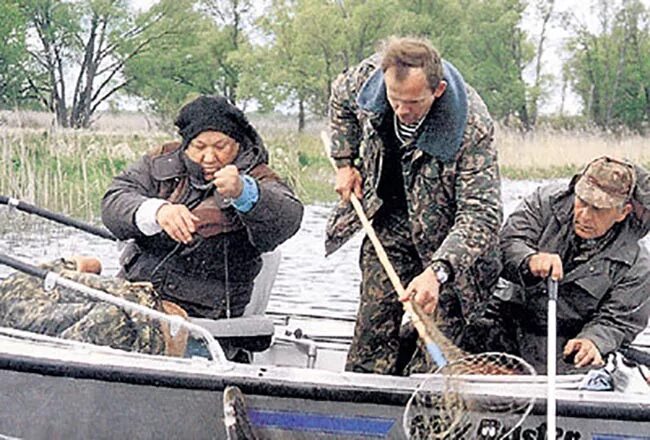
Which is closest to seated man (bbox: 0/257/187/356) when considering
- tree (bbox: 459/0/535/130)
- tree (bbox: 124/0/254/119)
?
tree (bbox: 124/0/254/119)

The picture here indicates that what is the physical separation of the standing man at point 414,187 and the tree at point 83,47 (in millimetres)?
30566

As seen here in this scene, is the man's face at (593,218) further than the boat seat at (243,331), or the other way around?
the boat seat at (243,331)

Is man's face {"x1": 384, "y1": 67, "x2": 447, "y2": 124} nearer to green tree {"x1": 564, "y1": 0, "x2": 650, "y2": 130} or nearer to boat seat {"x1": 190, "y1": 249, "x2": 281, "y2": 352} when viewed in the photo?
boat seat {"x1": 190, "y1": 249, "x2": 281, "y2": 352}

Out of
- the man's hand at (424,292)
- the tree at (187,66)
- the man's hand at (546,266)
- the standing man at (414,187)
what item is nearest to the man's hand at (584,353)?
the man's hand at (546,266)

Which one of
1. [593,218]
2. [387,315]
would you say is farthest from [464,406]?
[593,218]

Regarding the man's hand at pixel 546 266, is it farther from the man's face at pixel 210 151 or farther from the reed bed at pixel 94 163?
the reed bed at pixel 94 163

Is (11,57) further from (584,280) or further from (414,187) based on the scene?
(584,280)

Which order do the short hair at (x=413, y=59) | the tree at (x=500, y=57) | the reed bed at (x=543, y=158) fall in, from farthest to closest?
the tree at (x=500, y=57)
the reed bed at (x=543, y=158)
the short hair at (x=413, y=59)

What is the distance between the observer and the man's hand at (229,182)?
14.2ft

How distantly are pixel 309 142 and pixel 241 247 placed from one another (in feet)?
50.0

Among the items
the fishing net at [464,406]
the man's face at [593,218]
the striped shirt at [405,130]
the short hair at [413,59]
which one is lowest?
the fishing net at [464,406]

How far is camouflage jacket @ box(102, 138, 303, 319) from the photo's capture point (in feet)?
15.0

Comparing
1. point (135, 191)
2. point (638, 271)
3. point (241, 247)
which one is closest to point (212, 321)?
point (241, 247)

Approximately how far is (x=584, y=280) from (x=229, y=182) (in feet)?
4.33
